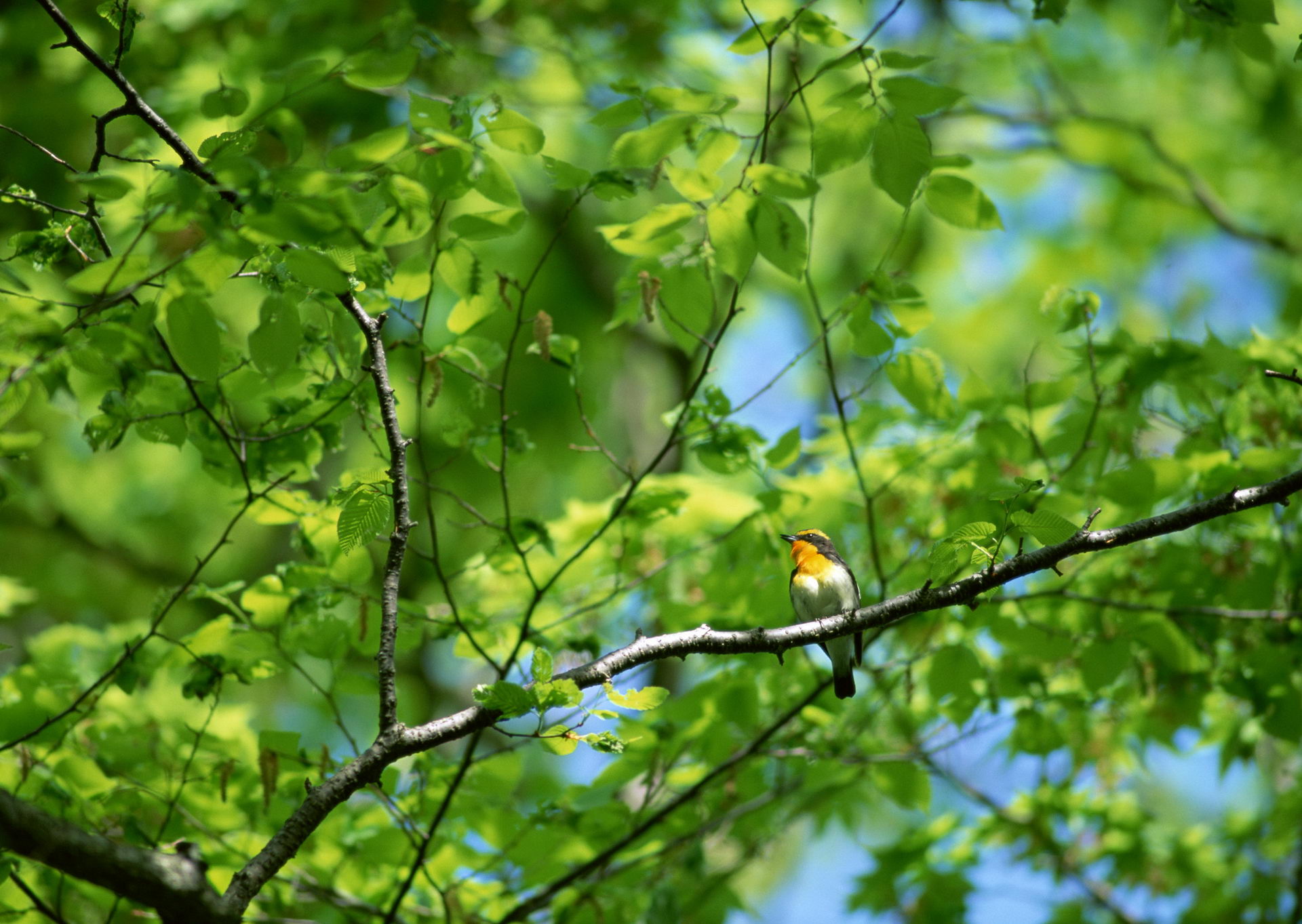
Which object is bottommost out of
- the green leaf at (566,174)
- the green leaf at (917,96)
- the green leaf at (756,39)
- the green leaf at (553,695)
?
the green leaf at (553,695)

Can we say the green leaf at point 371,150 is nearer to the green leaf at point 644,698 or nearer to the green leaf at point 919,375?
the green leaf at point 644,698

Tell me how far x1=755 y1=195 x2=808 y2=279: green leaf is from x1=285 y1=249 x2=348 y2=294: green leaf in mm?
1209

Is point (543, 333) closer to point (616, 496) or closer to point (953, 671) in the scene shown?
point (616, 496)

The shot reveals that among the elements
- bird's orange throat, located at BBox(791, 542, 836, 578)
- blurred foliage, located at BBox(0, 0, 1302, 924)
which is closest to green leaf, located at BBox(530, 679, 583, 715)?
blurred foliage, located at BBox(0, 0, 1302, 924)

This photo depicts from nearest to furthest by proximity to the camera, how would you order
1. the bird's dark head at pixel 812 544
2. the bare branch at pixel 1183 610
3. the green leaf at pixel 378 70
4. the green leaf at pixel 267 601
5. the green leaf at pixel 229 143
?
1. the green leaf at pixel 229 143
2. the green leaf at pixel 378 70
3. the green leaf at pixel 267 601
4. the bare branch at pixel 1183 610
5. the bird's dark head at pixel 812 544

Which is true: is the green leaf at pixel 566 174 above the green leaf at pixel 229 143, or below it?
above

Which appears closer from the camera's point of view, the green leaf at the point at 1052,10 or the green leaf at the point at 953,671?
the green leaf at the point at 1052,10

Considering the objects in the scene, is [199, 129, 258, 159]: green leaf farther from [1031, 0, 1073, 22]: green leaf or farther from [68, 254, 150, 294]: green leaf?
[1031, 0, 1073, 22]: green leaf

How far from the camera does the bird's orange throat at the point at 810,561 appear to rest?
457 centimetres

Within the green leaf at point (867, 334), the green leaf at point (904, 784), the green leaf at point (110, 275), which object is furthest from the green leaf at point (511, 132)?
the green leaf at point (904, 784)

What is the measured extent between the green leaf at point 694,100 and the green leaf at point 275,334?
1.18 metres

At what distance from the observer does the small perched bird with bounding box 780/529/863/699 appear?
4086 mm

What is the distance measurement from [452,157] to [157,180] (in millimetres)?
747

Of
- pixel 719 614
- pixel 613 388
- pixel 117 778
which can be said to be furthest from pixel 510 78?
pixel 117 778
